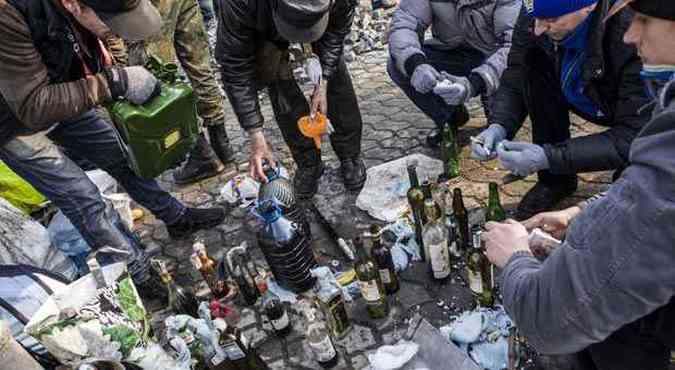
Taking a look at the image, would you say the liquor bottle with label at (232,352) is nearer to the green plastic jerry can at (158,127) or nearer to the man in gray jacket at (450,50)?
the green plastic jerry can at (158,127)

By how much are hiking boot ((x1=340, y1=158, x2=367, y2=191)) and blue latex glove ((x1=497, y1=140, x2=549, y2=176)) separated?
1.56 meters

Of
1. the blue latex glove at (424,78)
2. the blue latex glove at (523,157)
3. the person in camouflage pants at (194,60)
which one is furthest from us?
the person in camouflage pants at (194,60)

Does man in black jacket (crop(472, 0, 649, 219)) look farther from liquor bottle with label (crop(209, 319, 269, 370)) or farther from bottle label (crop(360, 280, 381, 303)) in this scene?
liquor bottle with label (crop(209, 319, 269, 370))

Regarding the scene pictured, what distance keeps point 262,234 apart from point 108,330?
1.05 meters

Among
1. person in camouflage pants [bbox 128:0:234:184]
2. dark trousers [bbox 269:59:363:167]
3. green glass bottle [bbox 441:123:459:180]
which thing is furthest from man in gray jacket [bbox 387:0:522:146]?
person in camouflage pants [bbox 128:0:234:184]

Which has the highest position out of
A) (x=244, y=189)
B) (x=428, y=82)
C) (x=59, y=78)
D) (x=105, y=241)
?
(x=59, y=78)

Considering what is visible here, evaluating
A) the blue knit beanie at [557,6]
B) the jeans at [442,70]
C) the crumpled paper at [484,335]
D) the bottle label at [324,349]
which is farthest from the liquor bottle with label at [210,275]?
the blue knit beanie at [557,6]

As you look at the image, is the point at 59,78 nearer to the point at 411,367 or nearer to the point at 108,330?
the point at 108,330

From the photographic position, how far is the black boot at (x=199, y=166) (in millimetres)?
5082

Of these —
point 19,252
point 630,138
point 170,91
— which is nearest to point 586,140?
point 630,138

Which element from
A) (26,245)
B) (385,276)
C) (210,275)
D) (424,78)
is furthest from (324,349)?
(26,245)

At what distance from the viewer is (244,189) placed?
4.59 m

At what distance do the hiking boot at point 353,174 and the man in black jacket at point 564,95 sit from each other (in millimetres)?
1355

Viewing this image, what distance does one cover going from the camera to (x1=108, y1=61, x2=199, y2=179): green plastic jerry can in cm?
322
